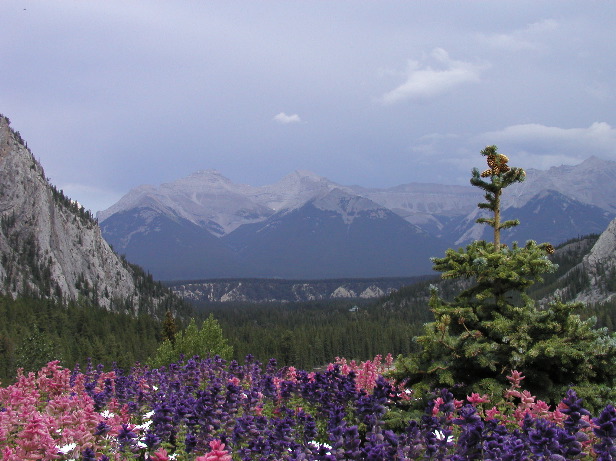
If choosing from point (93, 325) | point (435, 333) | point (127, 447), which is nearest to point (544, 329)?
point (435, 333)

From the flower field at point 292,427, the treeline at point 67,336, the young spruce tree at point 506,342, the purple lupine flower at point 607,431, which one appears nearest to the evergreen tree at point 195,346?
the treeline at point 67,336

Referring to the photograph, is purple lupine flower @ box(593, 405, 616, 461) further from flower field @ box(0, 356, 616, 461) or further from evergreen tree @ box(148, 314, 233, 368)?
evergreen tree @ box(148, 314, 233, 368)

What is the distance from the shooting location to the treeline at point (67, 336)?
77.1 m

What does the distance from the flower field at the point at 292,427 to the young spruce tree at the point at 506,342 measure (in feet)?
2.68

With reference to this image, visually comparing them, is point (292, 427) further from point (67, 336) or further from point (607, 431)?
point (67, 336)

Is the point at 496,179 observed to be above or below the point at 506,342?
above

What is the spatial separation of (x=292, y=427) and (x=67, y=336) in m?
117

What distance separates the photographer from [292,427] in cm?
912

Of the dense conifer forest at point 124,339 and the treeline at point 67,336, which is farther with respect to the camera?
the dense conifer forest at point 124,339

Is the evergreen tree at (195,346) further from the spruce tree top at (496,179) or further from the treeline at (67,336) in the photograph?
the spruce tree top at (496,179)

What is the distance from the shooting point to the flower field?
21.0ft

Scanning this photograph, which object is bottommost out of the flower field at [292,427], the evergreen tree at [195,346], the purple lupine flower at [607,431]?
the evergreen tree at [195,346]

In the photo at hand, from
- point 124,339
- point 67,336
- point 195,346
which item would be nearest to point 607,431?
point 195,346

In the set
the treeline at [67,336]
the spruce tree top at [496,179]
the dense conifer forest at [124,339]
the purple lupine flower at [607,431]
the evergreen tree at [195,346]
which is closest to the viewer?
the purple lupine flower at [607,431]
